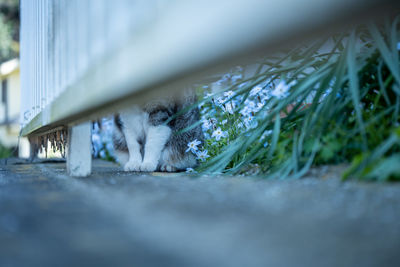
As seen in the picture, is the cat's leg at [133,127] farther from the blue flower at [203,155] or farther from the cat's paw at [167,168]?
the blue flower at [203,155]

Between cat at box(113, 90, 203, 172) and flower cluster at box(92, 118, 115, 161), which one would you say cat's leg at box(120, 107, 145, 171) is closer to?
cat at box(113, 90, 203, 172)

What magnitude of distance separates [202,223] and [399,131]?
54cm

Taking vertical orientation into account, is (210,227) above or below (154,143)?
below

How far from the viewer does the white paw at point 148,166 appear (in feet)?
6.88

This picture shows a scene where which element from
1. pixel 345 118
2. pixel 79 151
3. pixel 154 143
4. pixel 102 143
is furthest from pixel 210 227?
pixel 102 143

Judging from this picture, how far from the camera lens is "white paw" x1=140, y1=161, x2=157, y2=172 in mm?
2098

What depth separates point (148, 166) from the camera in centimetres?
211

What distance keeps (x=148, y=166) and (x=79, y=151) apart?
2.16 ft

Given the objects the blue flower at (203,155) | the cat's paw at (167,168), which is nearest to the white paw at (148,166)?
the cat's paw at (167,168)

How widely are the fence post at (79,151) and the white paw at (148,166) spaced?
1.94ft

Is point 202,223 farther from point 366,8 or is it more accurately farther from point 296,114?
point 296,114

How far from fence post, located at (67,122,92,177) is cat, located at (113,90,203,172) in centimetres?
60

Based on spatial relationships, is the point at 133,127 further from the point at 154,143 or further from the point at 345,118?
the point at 345,118

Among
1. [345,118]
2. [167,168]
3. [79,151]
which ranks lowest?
[167,168]
